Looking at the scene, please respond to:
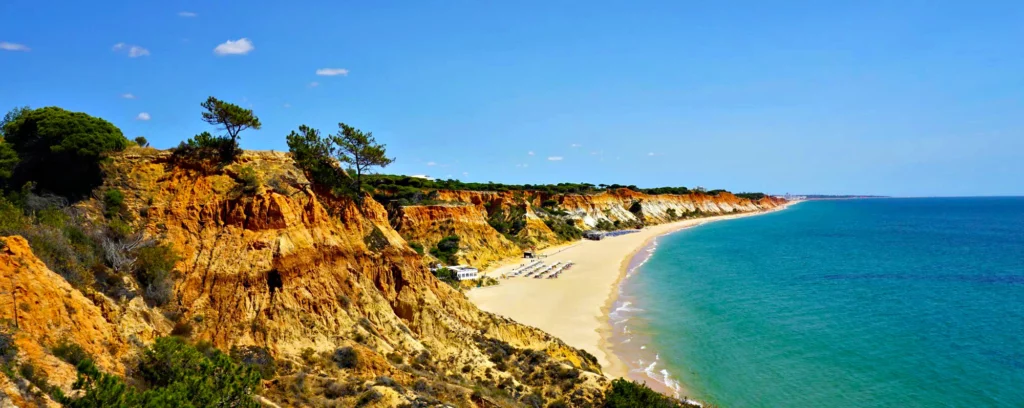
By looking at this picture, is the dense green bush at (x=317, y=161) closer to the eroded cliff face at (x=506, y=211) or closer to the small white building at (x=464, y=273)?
the small white building at (x=464, y=273)

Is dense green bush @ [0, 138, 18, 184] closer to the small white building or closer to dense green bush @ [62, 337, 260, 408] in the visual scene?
dense green bush @ [62, 337, 260, 408]

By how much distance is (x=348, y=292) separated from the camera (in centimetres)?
2380

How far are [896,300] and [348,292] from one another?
46.7 meters

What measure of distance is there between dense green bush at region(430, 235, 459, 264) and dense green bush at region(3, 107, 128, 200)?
40466mm

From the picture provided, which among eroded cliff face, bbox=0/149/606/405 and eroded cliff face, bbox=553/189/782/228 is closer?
eroded cliff face, bbox=0/149/606/405

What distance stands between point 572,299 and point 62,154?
37253mm

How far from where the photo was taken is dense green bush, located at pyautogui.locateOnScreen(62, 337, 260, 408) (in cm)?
1051

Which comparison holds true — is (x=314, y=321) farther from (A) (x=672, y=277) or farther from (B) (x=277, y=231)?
(A) (x=672, y=277)

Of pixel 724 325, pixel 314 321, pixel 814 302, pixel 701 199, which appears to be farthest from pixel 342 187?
pixel 701 199

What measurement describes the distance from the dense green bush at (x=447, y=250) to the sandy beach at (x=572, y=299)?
189 inches

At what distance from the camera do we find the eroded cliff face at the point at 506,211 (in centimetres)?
6744

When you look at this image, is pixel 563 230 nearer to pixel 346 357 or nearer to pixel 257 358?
pixel 346 357

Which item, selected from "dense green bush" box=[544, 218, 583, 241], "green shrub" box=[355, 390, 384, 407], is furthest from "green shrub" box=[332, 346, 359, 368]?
"dense green bush" box=[544, 218, 583, 241]

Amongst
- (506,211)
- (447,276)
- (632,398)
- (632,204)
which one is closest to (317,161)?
(632,398)
